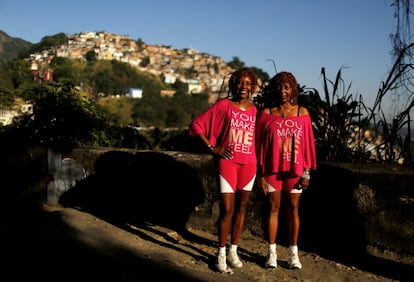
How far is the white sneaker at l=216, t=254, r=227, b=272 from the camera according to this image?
2.56 m

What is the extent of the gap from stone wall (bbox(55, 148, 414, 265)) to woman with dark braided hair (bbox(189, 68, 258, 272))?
2.10 ft

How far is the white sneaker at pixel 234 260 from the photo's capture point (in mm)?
2647

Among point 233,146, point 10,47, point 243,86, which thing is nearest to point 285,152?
point 233,146

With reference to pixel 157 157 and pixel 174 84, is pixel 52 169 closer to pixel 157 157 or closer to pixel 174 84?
pixel 157 157

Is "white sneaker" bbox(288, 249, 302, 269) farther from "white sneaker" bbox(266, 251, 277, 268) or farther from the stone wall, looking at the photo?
the stone wall

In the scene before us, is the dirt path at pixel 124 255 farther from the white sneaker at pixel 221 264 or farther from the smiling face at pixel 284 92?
the smiling face at pixel 284 92

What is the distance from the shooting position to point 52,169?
3957 millimetres

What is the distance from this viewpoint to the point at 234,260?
266 centimetres

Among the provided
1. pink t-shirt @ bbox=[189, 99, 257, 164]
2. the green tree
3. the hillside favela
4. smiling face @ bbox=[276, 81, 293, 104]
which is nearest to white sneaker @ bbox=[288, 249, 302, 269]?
pink t-shirt @ bbox=[189, 99, 257, 164]

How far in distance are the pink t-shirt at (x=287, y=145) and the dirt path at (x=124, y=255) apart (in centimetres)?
63

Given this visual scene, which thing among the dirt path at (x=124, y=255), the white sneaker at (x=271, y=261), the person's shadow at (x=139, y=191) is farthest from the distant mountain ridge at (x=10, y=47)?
the white sneaker at (x=271, y=261)

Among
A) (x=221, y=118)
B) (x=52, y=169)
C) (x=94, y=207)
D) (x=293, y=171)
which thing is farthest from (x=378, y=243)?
(x=52, y=169)

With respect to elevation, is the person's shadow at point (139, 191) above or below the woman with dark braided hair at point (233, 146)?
below

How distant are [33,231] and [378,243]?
7.74 feet
